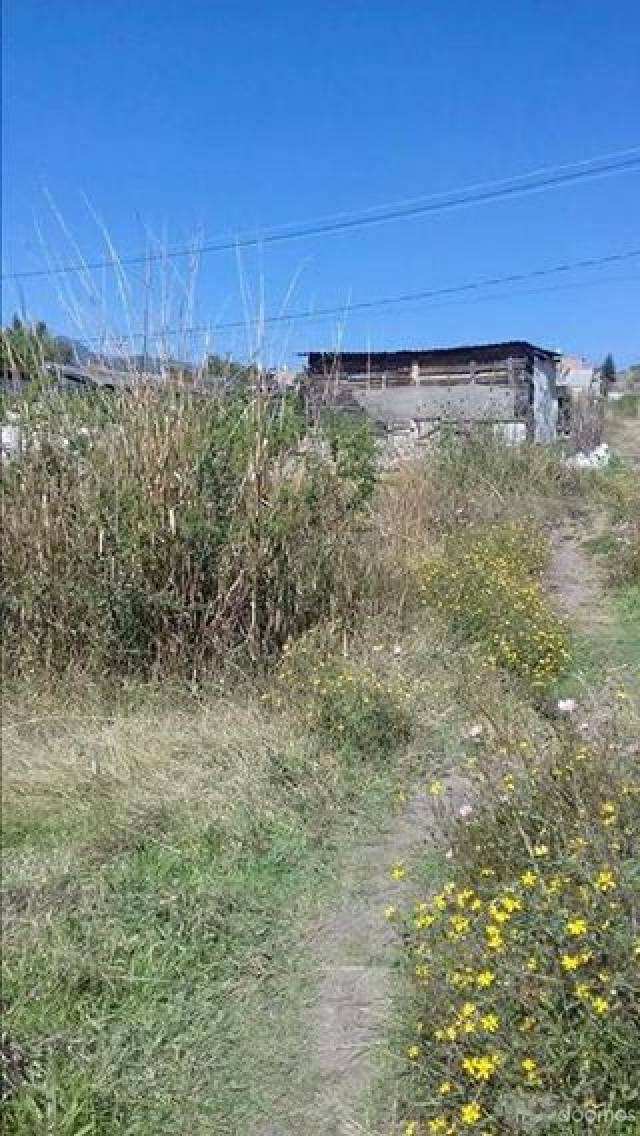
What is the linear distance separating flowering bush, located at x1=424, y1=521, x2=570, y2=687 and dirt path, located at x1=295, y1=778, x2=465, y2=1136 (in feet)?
5.44

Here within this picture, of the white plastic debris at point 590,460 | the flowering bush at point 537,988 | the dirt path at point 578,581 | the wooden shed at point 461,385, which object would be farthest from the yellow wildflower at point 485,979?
the wooden shed at point 461,385

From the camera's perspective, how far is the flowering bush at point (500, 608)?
4852 millimetres

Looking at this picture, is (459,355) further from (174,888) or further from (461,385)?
(174,888)

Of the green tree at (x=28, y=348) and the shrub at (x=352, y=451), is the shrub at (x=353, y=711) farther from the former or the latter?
the green tree at (x=28, y=348)

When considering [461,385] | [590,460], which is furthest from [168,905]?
[461,385]

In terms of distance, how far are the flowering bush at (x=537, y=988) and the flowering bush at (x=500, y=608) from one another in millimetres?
2348

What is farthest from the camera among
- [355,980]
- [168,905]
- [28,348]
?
[28,348]

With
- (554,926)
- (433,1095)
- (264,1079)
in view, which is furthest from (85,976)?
(554,926)

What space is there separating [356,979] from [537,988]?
758mm

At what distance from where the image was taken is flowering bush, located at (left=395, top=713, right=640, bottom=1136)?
170 centimetres

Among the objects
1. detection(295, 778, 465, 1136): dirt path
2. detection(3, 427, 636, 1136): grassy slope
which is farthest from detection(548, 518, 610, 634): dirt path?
detection(295, 778, 465, 1136): dirt path

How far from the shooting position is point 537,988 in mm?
1817

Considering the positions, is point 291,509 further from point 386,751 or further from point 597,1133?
point 597,1133

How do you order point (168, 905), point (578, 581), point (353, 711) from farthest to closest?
point (578, 581)
point (353, 711)
point (168, 905)
